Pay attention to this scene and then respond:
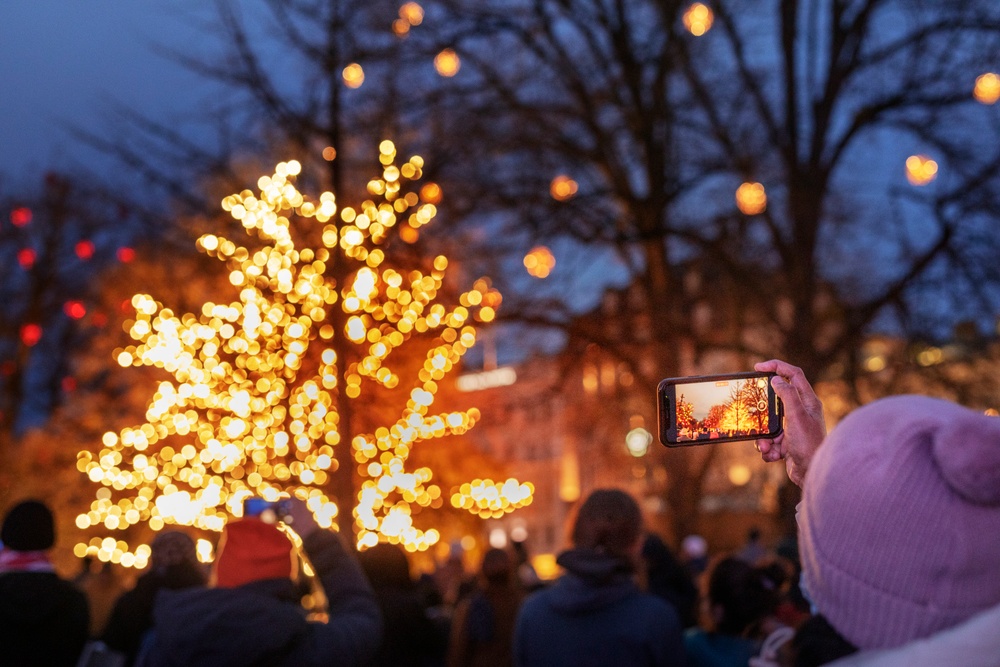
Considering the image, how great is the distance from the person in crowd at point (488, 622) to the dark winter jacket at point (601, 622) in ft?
6.29

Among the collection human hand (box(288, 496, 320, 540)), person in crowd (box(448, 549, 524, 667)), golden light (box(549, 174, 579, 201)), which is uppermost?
golden light (box(549, 174, 579, 201))

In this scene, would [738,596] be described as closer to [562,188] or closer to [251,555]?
[251,555]

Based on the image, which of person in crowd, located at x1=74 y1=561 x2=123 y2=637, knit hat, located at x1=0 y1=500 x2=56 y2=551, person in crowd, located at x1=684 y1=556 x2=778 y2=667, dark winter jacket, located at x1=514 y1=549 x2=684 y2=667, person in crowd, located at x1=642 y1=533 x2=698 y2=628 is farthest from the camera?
person in crowd, located at x1=74 y1=561 x2=123 y2=637

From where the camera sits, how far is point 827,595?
5.75 ft

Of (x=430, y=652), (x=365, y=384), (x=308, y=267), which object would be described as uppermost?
(x=308, y=267)

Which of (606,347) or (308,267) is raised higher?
(308,267)

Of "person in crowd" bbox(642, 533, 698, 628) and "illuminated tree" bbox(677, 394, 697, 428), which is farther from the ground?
"illuminated tree" bbox(677, 394, 697, 428)

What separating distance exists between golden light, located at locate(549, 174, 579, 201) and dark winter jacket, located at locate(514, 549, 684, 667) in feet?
30.5

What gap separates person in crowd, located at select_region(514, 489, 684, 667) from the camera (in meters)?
4.55

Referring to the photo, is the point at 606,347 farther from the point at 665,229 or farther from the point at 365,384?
the point at 365,384

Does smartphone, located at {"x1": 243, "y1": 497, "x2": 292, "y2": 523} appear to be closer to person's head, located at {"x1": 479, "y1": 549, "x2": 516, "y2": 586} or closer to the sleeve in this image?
the sleeve

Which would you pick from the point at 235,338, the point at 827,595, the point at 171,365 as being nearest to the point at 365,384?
the point at 235,338

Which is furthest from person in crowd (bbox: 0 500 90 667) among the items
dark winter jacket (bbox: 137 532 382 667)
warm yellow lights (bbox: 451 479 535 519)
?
warm yellow lights (bbox: 451 479 535 519)

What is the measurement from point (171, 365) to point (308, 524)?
9607 millimetres
